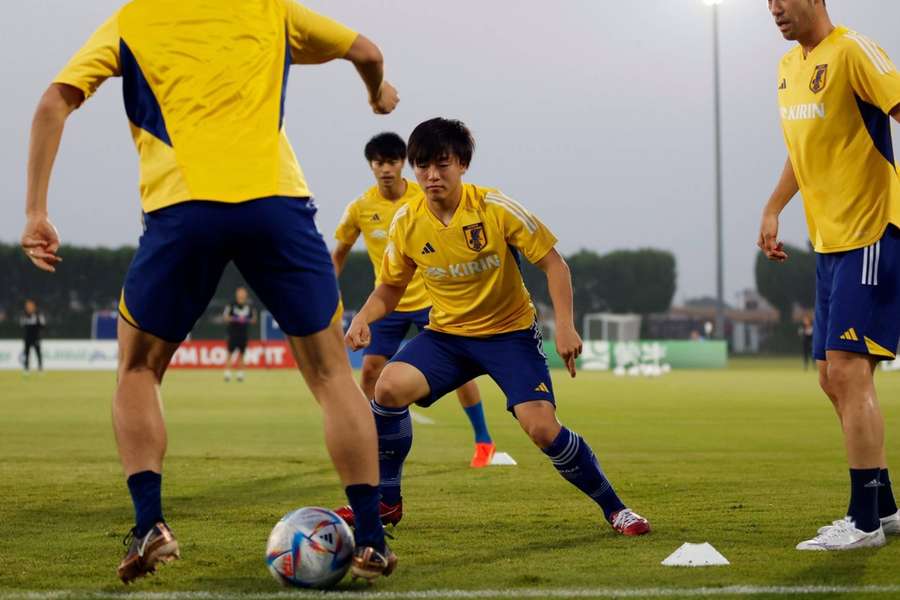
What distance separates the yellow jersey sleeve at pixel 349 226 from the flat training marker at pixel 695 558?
18.2 ft

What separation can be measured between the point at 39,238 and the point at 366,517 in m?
1.55

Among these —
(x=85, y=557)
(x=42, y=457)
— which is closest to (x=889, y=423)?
(x=42, y=457)

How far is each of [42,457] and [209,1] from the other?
7.00m

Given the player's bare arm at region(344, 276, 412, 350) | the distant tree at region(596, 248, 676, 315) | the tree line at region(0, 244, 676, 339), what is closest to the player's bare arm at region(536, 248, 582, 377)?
the player's bare arm at region(344, 276, 412, 350)

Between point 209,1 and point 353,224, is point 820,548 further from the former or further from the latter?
point 353,224

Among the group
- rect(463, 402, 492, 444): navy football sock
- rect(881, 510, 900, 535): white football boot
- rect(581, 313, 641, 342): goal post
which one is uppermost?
rect(881, 510, 900, 535): white football boot

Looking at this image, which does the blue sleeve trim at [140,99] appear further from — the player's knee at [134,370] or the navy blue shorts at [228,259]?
the player's knee at [134,370]

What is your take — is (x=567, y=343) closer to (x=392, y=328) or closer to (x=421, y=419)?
(x=392, y=328)

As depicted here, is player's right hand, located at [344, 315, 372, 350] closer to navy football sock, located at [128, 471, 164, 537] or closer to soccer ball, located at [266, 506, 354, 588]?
soccer ball, located at [266, 506, 354, 588]

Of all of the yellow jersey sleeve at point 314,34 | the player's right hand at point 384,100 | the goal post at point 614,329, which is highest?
A: the yellow jersey sleeve at point 314,34

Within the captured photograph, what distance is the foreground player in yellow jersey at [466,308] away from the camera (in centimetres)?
594

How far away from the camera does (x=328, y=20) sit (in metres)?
4.64

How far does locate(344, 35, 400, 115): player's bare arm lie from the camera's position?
465 cm

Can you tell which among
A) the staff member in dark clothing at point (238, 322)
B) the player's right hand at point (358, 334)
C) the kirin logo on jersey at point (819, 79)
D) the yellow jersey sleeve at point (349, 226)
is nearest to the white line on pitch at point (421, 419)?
the yellow jersey sleeve at point (349, 226)
